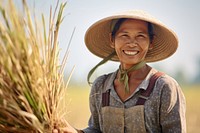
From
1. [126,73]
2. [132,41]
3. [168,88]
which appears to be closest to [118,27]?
[132,41]

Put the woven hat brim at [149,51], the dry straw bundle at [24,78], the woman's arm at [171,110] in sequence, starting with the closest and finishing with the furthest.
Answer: the dry straw bundle at [24,78]
the woman's arm at [171,110]
the woven hat brim at [149,51]

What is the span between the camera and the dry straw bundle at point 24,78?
6.89 ft

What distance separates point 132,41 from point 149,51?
514 millimetres

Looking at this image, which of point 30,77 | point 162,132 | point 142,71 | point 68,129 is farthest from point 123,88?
point 30,77

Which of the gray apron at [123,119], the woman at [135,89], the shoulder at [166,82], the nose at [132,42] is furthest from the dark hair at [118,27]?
the gray apron at [123,119]

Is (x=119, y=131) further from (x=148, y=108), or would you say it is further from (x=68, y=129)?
(x=68, y=129)

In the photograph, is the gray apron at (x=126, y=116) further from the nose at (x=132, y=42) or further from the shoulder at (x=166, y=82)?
the nose at (x=132, y=42)

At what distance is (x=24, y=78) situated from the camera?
6.98ft

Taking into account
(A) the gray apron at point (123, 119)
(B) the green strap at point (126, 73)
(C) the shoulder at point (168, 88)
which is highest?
(B) the green strap at point (126, 73)

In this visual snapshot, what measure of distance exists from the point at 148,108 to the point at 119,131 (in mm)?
284

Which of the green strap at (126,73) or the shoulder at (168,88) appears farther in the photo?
the green strap at (126,73)

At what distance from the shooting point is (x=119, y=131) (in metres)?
3.01

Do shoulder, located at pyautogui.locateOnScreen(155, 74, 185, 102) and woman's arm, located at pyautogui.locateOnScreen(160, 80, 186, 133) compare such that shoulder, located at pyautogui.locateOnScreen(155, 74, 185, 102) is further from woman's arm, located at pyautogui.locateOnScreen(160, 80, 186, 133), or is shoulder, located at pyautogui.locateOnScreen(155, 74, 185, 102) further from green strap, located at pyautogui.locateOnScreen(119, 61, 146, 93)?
green strap, located at pyautogui.locateOnScreen(119, 61, 146, 93)

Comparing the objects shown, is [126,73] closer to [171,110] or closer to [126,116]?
[126,116]
